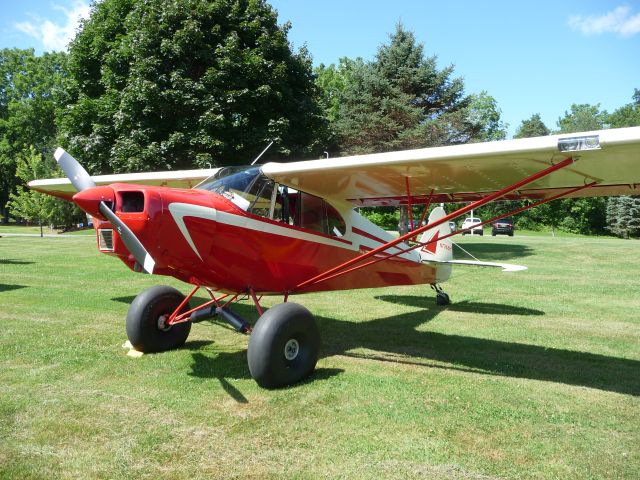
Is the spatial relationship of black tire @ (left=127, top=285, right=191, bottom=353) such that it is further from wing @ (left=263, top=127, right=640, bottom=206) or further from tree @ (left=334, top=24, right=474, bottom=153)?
tree @ (left=334, top=24, right=474, bottom=153)

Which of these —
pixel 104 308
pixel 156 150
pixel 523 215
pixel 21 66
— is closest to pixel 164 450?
pixel 104 308

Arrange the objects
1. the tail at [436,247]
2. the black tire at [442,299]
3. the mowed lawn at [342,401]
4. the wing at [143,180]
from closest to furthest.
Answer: the mowed lawn at [342,401]
the wing at [143,180]
the tail at [436,247]
the black tire at [442,299]

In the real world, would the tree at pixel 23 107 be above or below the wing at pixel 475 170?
above

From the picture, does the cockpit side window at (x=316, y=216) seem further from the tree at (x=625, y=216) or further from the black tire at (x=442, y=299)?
the tree at (x=625, y=216)

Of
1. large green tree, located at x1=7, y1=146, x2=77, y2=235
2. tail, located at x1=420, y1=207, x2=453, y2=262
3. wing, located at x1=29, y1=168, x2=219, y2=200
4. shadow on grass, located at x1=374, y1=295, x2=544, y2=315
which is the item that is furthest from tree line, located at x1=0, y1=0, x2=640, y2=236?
large green tree, located at x1=7, y1=146, x2=77, y2=235

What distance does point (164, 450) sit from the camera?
347cm

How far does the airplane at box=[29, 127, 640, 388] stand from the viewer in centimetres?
452

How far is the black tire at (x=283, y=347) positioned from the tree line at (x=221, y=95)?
11.7 meters

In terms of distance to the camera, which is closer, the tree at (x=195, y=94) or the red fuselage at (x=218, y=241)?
the red fuselage at (x=218, y=241)

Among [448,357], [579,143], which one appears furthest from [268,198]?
[579,143]

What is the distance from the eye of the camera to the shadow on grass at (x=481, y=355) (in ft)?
17.8

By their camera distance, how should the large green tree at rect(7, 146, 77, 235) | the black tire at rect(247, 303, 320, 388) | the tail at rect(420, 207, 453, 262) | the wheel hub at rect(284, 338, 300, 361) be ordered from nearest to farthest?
the black tire at rect(247, 303, 320, 388) → the wheel hub at rect(284, 338, 300, 361) → the tail at rect(420, 207, 453, 262) → the large green tree at rect(7, 146, 77, 235)

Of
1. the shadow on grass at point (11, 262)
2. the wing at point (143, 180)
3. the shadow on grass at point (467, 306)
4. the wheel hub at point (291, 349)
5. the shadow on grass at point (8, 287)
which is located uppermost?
the wing at point (143, 180)

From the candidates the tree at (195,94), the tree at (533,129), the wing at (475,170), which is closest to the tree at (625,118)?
the tree at (533,129)
